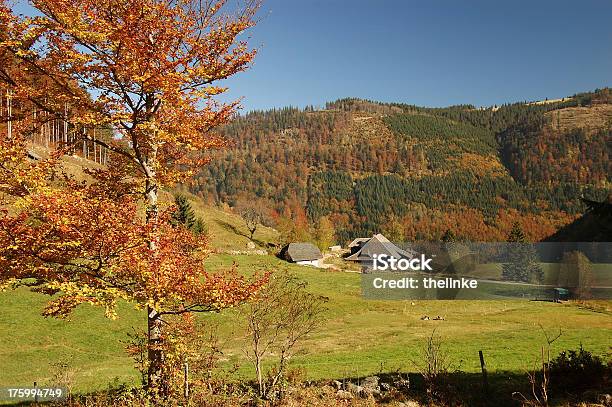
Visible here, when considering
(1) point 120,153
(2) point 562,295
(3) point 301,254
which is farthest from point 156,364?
(3) point 301,254

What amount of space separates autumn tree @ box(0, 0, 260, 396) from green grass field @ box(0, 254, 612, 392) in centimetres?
419

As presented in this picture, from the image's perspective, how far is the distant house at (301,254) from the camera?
266 feet

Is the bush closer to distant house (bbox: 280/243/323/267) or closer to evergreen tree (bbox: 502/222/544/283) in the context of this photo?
distant house (bbox: 280/243/323/267)

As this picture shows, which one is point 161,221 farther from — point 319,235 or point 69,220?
point 319,235

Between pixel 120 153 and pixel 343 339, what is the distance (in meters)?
25.9

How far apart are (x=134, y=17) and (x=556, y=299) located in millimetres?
65525

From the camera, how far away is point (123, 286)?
939cm

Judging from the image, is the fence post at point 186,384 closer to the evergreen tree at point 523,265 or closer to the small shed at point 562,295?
the small shed at point 562,295

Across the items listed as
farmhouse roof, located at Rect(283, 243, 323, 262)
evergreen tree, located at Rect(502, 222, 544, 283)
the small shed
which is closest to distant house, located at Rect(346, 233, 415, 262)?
farmhouse roof, located at Rect(283, 243, 323, 262)

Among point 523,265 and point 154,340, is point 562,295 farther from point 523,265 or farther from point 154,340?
point 154,340

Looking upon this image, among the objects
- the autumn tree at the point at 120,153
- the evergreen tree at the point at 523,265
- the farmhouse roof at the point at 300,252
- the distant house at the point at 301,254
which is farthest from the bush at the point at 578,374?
the evergreen tree at the point at 523,265

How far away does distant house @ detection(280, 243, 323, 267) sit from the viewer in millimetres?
81188

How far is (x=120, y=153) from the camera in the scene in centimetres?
1154

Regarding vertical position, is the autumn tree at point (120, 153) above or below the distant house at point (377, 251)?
above
